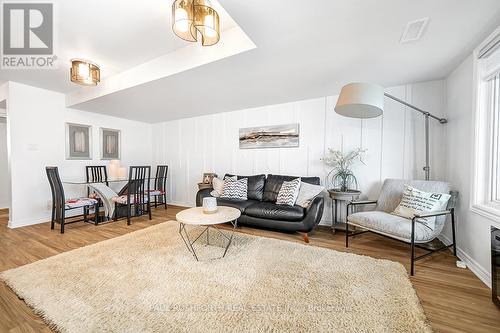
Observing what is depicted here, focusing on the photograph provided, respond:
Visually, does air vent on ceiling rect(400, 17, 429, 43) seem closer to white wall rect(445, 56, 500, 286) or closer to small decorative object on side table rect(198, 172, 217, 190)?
white wall rect(445, 56, 500, 286)

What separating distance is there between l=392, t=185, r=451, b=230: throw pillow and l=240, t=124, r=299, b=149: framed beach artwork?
1.84 meters

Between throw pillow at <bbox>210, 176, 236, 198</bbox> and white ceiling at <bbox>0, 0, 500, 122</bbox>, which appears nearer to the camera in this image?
white ceiling at <bbox>0, 0, 500, 122</bbox>

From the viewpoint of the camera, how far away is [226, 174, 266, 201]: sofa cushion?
3703mm

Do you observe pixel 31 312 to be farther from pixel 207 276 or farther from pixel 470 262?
pixel 470 262

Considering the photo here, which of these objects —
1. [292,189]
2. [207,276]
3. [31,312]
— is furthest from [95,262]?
[292,189]

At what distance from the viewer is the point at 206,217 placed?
7.38 ft

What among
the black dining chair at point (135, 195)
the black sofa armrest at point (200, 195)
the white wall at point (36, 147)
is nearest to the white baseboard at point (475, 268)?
the black sofa armrest at point (200, 195)

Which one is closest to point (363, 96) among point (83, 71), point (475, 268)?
point (475, 268)

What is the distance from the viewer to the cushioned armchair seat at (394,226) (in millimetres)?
2054

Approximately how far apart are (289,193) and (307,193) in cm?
27

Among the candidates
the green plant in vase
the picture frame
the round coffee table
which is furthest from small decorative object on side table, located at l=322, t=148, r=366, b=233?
the picture frame

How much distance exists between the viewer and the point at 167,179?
545cm

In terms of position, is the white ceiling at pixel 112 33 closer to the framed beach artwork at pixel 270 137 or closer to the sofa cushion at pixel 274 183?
the framed beach artwork at pixel 270 137

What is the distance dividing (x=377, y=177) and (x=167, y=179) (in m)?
4.72
